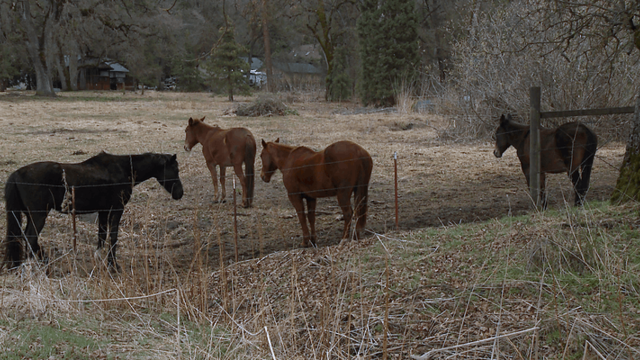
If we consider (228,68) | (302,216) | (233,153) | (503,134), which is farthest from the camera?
(228,68)

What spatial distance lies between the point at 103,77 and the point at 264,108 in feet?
159

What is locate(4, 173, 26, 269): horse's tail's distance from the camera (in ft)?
21.9

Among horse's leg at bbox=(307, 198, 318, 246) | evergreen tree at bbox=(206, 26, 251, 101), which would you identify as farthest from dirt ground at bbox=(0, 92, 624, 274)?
evergreen tree at bbox=(206, 26, 251, 101)

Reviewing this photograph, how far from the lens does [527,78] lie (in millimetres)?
13555

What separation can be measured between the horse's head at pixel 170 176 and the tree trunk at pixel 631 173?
19.9 feet

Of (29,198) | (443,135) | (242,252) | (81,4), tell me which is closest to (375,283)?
(242,252)

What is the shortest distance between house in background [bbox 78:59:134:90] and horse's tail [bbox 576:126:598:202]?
61.3m

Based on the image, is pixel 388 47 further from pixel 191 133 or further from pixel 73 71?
pixel 73 71

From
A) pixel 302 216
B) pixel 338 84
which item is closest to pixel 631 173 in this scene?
pixel 302 216

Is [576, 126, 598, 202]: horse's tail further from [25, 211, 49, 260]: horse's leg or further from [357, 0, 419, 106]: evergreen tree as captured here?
[357, 0, 419, 106]: evergreen tree

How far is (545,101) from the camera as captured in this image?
1351 cm

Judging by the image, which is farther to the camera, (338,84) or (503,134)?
(338,84)

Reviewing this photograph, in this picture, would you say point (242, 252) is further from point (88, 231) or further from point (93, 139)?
Result: point (93, 139)

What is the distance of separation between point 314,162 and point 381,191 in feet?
12.2
